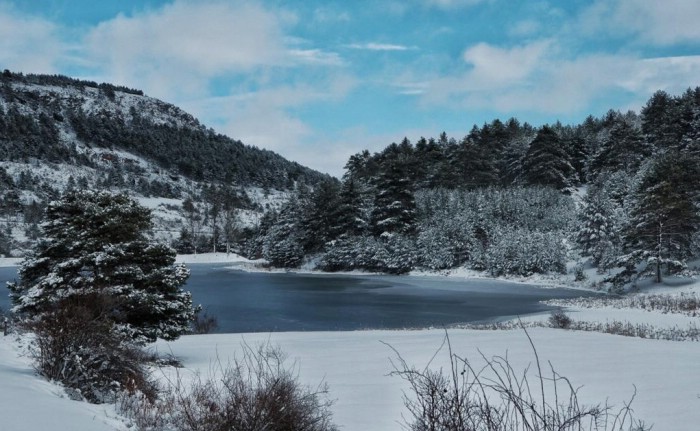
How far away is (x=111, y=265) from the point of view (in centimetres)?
1116

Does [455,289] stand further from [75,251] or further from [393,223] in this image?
[75,251]

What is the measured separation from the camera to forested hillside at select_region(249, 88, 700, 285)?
28438mm

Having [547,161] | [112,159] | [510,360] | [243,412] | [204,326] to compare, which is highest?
[112,159]

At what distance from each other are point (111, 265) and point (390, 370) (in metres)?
6.77

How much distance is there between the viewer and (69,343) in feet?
21.0

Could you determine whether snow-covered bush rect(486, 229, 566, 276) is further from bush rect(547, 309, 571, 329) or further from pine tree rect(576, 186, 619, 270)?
bush rect(547, 309, 571, 329)

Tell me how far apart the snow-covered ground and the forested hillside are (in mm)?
16121

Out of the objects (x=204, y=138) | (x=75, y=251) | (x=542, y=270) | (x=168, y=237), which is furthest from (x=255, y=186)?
(x=75, y=251)

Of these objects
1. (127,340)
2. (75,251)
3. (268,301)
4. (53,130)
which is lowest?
(268,301)

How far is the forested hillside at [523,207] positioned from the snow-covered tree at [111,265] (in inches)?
979

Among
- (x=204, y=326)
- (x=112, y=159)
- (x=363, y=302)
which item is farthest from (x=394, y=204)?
(x=112, y=159)

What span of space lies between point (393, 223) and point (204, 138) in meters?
154

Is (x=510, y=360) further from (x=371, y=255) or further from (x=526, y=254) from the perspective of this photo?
(x=371, y=255)

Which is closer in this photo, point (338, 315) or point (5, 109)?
point (338, 315)
